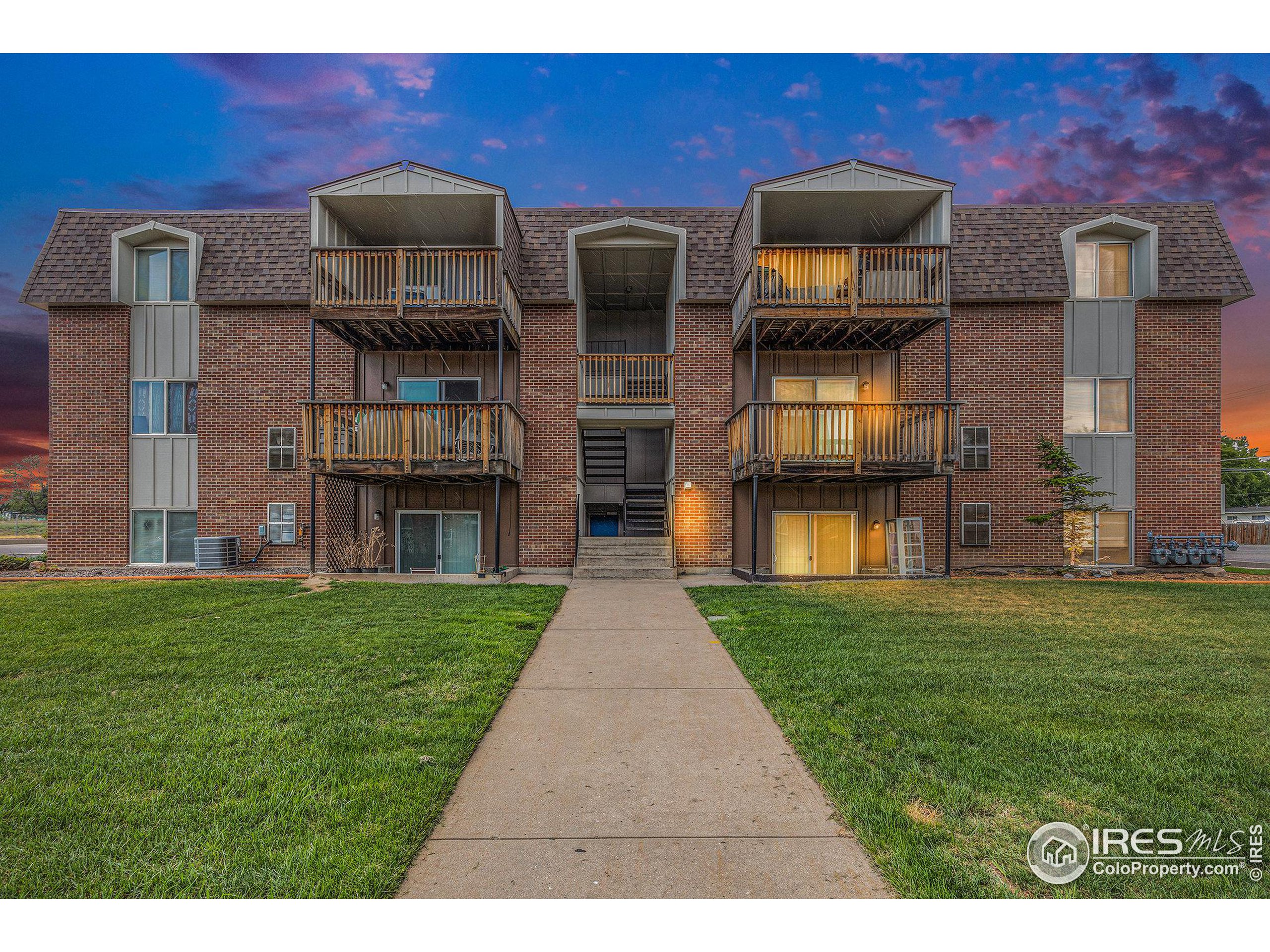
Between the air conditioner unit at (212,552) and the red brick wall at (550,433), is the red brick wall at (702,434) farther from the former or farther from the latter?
the air conditioner unit at (212,552)

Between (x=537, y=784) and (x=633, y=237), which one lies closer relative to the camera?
(x=537, y=784)

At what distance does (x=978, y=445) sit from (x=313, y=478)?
14.1 meters

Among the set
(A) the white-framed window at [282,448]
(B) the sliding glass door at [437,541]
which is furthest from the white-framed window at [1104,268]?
(A) the white-framed window at [282,448]

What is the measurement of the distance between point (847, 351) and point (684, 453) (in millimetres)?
→ 4355

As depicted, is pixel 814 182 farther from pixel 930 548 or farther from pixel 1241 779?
pixel 1241 779

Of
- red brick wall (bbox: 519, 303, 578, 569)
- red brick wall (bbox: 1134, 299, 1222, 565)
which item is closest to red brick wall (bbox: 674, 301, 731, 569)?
red brick wall (bbox: 519, 303, 578, 569)

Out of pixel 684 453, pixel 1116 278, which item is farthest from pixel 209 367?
pixel 1116 278

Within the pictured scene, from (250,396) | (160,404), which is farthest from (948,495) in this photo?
(160,404)

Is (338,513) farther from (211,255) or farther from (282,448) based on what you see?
(211,255)

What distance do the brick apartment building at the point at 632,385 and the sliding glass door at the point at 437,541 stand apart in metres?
0.05

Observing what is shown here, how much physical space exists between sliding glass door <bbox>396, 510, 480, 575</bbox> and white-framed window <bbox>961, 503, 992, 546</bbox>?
1088 cm

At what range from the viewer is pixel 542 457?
12.5 meters

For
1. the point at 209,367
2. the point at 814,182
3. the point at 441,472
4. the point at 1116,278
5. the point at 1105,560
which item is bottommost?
the point at 1105,560

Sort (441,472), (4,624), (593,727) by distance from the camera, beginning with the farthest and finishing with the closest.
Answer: (441,472) → (4,624) → (593,727)
